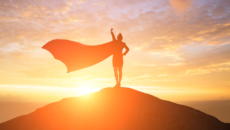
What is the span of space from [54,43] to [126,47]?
5093mm

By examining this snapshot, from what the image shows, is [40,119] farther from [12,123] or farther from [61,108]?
[12,123]

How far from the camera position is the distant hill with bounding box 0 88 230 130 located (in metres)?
10.6

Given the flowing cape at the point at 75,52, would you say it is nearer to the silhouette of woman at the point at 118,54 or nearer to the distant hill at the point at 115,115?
the silhouette of woman at the point at 118,54

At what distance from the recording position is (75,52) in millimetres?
11750

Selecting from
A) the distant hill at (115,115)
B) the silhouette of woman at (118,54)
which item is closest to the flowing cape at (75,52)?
the silhouette of woman at (118,54)

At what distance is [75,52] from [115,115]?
5080 millimetres

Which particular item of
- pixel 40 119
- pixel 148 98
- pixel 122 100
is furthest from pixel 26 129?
pixel 148 98

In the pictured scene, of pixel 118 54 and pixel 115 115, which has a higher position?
pixel 118 54

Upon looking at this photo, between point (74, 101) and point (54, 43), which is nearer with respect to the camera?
point (54, 43)

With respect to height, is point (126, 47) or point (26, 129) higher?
point (126, 47)

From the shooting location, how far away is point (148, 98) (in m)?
12.5

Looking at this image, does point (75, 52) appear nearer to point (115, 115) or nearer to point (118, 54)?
point (118, 54)

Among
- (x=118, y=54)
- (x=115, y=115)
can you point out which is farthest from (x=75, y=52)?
(x=115, y=115)

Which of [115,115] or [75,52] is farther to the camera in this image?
[75,52]
